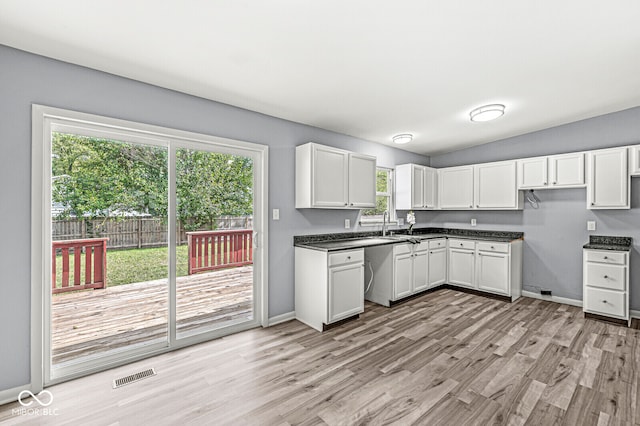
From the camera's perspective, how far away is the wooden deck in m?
2.62

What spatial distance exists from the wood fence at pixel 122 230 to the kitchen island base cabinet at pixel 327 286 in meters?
1.36

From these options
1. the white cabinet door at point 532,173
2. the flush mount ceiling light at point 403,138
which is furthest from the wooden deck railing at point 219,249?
the white cabinet door at point 532,173

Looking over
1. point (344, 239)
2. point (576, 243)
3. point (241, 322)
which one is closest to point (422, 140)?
point (344, 239)

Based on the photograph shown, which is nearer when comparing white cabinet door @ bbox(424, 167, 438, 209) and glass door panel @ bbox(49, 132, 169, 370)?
glass door panel @ bbox(49, 132, 169, 370)

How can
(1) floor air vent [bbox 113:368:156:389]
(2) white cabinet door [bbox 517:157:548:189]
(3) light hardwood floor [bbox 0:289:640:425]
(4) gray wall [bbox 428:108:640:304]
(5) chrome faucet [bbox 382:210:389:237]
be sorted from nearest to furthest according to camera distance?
(3) light hardwood floor [bbox 0:289:640:425], (1) floor air vent [bbox 113:368:156:389], (4) gray wall [bbox 428:108:640:304], (2) white cabinet door [bbox 517:157:548:189], (5) chrome faucet [bbox 382:210:389:237]

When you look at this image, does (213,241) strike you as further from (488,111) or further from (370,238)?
(488,111)

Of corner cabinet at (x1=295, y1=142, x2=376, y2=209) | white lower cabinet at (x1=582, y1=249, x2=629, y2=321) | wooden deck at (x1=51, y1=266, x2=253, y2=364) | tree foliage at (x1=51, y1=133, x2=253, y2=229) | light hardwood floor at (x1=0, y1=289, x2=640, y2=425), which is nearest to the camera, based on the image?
light hardwood floor at (x1=0, y1=289, x2=640, y2=425)

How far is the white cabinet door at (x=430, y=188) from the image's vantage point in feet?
16.9

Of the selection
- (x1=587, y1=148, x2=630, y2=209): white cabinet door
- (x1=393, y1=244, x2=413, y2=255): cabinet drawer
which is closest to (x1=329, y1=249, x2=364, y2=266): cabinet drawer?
(x1=393, y1=244, x2=413, y2=255): cabinet drawer

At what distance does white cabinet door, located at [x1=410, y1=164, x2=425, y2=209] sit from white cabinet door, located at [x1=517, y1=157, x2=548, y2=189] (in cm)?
139

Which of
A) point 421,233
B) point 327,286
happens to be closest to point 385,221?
point 421,233

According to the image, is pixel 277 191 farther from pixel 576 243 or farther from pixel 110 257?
pixel 576 243

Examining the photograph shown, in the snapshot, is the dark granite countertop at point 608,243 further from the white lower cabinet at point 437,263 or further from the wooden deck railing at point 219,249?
the wooden deck railing at point 219,249

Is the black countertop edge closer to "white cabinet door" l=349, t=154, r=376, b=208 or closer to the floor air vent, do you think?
"white cabinet door" l=349, t=154, r=376, b=208
